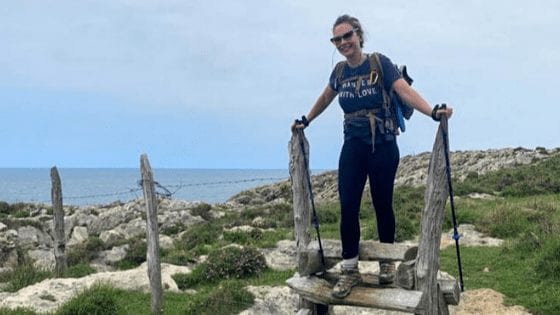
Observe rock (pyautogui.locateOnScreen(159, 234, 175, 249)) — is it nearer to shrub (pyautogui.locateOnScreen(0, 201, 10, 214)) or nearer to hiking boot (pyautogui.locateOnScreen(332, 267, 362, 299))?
hiking boot (pyautogui.locateOnScreen(332, 267, 362, 299))

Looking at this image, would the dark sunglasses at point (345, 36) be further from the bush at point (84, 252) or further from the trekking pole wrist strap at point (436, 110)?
the bush at point (84, 252)

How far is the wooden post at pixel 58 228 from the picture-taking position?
53.5 feet

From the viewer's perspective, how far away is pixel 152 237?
40.4 ft

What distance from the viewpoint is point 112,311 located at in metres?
11.7

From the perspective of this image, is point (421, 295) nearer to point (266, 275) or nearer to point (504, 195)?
point (266, 275)

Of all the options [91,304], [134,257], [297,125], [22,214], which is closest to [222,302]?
[91,304]

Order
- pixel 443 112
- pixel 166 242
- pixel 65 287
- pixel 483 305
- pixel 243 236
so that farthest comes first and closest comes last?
pixel 166 242 < pixel 243 236 < pixel 65 287 < pixel 483 305 < pixel 443 112

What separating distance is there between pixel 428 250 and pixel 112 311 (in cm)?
722

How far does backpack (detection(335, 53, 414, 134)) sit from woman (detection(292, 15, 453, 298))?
0.03 m

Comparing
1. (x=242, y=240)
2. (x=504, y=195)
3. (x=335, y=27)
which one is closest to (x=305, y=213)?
(x=335, y=27)

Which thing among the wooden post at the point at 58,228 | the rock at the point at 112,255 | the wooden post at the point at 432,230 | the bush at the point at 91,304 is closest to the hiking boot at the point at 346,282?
the wooden post at the point at 432,230

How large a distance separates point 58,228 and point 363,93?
40.2 feet

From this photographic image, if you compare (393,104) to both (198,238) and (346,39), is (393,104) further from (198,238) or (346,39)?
(198,238)

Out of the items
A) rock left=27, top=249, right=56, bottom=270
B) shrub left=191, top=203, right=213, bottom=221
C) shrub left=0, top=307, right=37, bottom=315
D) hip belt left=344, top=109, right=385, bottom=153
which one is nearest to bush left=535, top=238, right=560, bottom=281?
hip belt left=344, top=109, right=385, bottom=153
